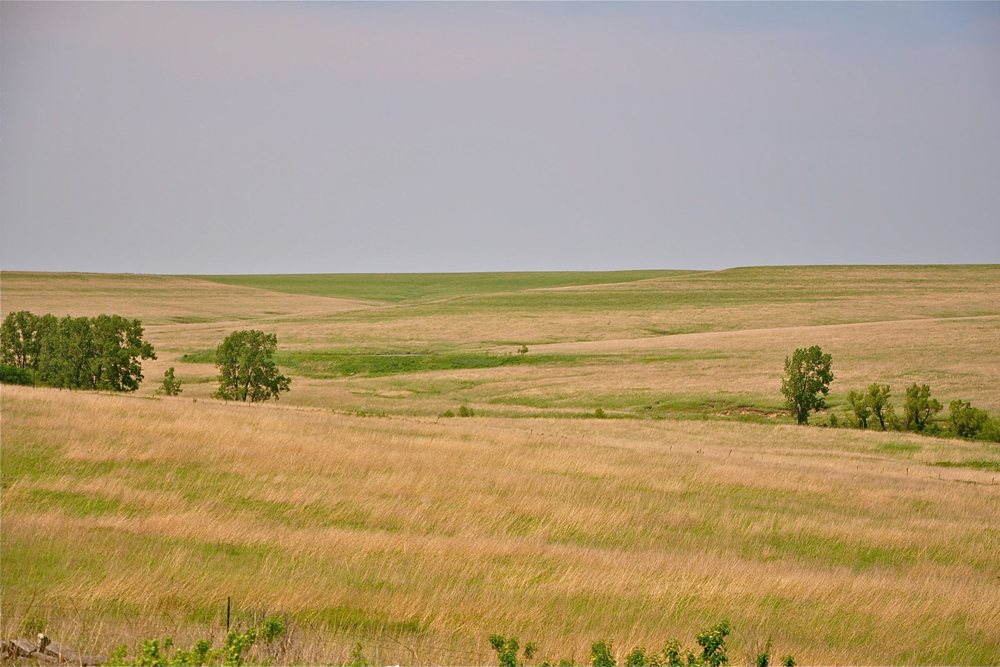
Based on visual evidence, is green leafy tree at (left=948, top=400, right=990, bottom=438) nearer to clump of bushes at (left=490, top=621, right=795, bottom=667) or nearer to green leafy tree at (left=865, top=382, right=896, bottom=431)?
green leafy tree at (left=865, top=382, right=896, bottom=431)

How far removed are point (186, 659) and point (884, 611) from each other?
A: 8.31 meters

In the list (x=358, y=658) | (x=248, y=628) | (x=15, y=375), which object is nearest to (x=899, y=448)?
(x=358, y=658)

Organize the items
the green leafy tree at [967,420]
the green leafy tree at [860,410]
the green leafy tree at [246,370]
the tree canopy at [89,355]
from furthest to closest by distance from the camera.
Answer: the green leafy tree at [246,370] → the green leafy tree at [860,410] → the green leafy tree at [967,420] → the tree canopy at [89,355]

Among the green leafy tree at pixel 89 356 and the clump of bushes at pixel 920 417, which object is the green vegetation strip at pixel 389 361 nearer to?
the clump of bushes at pixel 920 417

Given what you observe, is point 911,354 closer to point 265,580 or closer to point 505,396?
point 505,396

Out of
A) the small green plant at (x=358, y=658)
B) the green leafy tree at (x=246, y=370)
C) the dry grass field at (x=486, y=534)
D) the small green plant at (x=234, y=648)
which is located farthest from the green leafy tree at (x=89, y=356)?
the small green plant at (x=234, y=648)

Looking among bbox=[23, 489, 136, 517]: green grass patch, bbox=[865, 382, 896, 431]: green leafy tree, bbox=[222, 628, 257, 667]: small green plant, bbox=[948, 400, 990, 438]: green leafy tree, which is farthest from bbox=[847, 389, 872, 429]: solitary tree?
bbox=[222, 628, 257, 667]: small green plant

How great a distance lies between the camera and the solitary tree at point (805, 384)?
46750mm

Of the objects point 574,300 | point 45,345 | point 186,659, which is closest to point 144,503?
point 186,659

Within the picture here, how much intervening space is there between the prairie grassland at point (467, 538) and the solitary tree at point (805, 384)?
21107 millimetres

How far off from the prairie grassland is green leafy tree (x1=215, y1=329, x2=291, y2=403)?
70.1 feet

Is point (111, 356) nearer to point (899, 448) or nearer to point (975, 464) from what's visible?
point (899, 448)

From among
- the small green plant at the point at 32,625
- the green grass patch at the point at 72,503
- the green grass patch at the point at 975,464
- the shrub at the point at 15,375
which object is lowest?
the green grass patch at the point at 975,464

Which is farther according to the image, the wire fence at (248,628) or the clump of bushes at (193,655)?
the wire fence at (248,628)
